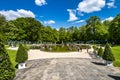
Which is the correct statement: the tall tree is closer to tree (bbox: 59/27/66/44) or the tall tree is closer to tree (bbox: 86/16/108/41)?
tree (bbox: 86/16/108/41)

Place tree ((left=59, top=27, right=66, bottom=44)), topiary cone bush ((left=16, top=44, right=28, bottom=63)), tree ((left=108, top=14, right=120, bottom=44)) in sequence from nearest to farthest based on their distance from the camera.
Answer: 1. topiary cone bush ((left=16, top=44, right=28, bottom=63))
2. tree ((left=108, top=14, right=120, bottom=44))
3. tree ((left=59, top=27, right=66, bottom=44))

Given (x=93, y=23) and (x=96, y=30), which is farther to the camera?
(x=93, y=23)

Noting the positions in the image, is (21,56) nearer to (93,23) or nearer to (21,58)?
(21,58)

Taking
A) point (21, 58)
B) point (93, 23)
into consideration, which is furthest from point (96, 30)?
point (21, 58)

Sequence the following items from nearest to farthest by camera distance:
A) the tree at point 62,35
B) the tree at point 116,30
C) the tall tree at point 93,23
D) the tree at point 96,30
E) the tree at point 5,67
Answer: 1. the tree at point 5,67
2. the tree at point 116,30
3. the tree at point 96,30
4. the tall tree at point 93,23
5. the tree at point 62,35

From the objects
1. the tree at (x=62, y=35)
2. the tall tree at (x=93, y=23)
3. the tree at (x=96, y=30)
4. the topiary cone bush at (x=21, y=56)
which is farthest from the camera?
the tree at (x=62, y=35)

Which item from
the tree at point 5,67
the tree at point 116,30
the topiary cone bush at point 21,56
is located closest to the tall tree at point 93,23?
the tree at point 116,30

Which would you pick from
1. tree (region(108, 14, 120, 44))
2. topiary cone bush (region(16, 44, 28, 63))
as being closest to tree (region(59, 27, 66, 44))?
tree (region(108, 14, 120, 44))

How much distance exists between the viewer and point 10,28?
2552 inches

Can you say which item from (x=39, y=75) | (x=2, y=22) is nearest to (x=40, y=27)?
(x=2, y=22)

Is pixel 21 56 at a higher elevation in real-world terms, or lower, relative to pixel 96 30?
lower

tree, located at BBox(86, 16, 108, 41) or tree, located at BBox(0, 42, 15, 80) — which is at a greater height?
tree, located at BBox(86, 16, 108, 41)

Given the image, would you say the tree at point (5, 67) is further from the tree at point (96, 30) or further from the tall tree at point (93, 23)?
the tall tree at point (93, 23)

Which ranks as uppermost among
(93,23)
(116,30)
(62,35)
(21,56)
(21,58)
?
(93,23)
